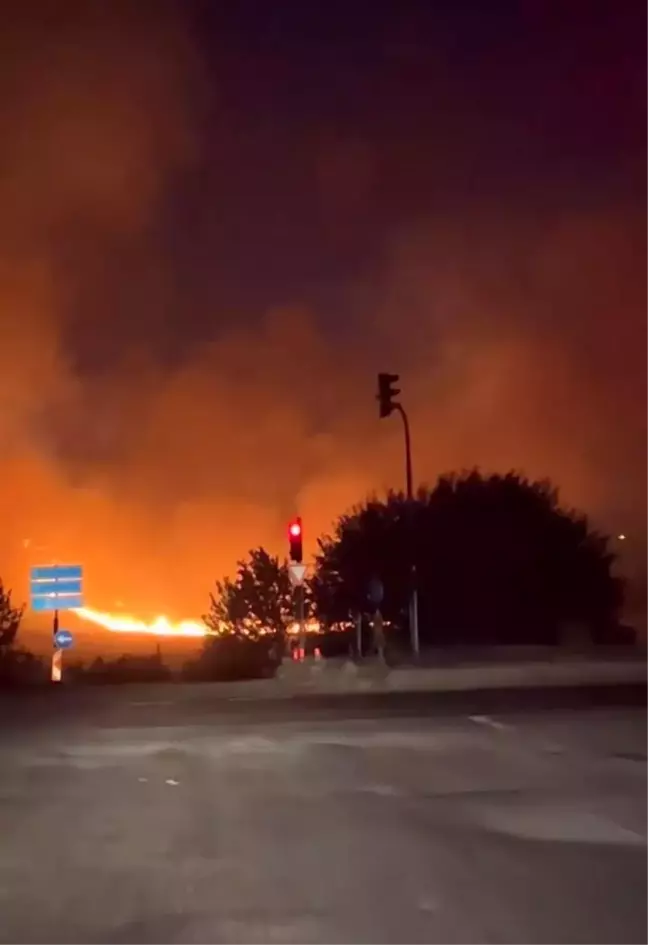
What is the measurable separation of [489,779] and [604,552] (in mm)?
50644

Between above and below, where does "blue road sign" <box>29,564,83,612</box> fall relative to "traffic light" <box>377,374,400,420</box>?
below

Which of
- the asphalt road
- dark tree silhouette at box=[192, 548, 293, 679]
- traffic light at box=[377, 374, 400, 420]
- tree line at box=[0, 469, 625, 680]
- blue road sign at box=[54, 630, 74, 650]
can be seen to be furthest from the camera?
dark tree silhouette at box=[192, 548, 293, 679]

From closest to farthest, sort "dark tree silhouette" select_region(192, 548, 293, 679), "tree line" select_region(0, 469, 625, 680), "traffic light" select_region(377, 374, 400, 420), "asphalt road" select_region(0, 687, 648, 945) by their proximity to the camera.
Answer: "asphalt road" select_region(0, 687, 648, 945) < "traffic light" select_region(377, 374, 400, 420) < "tree line" select_region(0, 469, 625, 680) < "dark tree silhouette" select_region(192, 548, 293, 679)

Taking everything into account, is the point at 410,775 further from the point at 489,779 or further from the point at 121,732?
the point at 121,732

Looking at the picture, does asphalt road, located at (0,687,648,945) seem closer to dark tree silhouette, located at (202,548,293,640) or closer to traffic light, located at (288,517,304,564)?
traffic light, located at (288,517,304,564)

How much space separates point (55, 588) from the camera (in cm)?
4731

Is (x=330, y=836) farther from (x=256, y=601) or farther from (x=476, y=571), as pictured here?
(x=256, y=601)

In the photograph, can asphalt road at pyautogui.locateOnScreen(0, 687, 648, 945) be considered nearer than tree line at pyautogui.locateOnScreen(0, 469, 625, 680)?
Yes

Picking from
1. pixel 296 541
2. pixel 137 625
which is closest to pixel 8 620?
pixel 137 625

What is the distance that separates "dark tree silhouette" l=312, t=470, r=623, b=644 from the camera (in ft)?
193

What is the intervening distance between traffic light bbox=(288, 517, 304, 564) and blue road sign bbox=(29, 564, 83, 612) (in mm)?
13234

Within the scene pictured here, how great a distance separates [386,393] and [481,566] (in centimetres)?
2812

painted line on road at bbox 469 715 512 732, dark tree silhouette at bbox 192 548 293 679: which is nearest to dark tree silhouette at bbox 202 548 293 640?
dark tree silhouette at bbox 192 548 293 679

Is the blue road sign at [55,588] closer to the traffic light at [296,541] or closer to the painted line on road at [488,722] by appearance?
the traffic light at [296,541]
